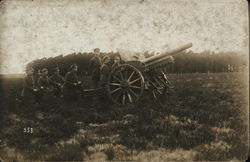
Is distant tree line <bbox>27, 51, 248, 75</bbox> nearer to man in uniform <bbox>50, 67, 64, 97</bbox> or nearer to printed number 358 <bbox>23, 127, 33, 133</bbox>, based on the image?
man in uniform <bbox>50, 67, 64, 97</bbox>

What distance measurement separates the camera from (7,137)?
526 cm

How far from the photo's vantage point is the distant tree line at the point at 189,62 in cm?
529

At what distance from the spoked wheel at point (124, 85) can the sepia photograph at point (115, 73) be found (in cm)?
1

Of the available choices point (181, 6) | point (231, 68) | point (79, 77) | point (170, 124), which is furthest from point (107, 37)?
point (231, 68)

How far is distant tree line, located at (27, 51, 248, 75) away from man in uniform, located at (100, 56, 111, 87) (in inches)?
3.1

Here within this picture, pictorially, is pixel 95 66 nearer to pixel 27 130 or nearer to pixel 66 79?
pixel 66 79

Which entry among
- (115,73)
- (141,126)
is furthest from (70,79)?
(141,126)

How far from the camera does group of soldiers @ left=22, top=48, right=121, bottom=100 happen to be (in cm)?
529

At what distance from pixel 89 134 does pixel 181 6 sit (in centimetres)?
223

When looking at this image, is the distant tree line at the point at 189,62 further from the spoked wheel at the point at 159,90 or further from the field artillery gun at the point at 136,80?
the spoked wheel at the point at 159,90

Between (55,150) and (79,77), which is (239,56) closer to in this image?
(79,77)

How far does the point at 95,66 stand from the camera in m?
5.31

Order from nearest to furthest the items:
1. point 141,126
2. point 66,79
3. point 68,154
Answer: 1. point 68,154
2. point 141,126
3. point 66,79

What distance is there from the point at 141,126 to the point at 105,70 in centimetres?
94
